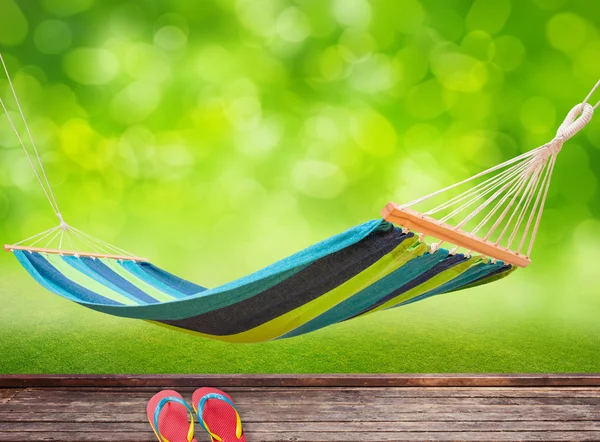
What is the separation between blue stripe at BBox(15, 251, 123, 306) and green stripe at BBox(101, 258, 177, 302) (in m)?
0.24

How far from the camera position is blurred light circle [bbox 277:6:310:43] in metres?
2.98

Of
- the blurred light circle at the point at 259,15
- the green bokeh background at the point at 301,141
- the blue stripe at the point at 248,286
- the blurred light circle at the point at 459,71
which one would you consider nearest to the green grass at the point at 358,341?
the green bokeh background at the point at 301,141

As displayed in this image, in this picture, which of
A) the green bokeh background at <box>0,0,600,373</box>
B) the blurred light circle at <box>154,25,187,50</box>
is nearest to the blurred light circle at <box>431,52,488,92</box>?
the green bokeh background at <box>0,0,600,373</box>

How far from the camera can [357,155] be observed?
301cm

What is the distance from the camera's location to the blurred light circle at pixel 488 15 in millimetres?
3035

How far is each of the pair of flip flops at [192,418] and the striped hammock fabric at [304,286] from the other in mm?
292

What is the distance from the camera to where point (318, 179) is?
301 centimetres

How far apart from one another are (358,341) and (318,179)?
0.84 metres

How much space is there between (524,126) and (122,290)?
2.21 metres

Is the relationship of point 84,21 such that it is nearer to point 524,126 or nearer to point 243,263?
point 243,263

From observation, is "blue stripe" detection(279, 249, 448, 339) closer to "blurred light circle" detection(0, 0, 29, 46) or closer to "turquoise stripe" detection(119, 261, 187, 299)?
"turquoise stripe" detection(119, 261, 187, 299)

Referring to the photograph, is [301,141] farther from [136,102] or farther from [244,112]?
[136,102]

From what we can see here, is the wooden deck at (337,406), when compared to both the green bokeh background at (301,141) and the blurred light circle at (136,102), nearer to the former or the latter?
the green bokeh background at (301,141)

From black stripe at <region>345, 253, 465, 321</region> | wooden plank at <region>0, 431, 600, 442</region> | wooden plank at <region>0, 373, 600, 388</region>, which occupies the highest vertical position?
black stripe at <region>345, 253, 465, 321</region>
